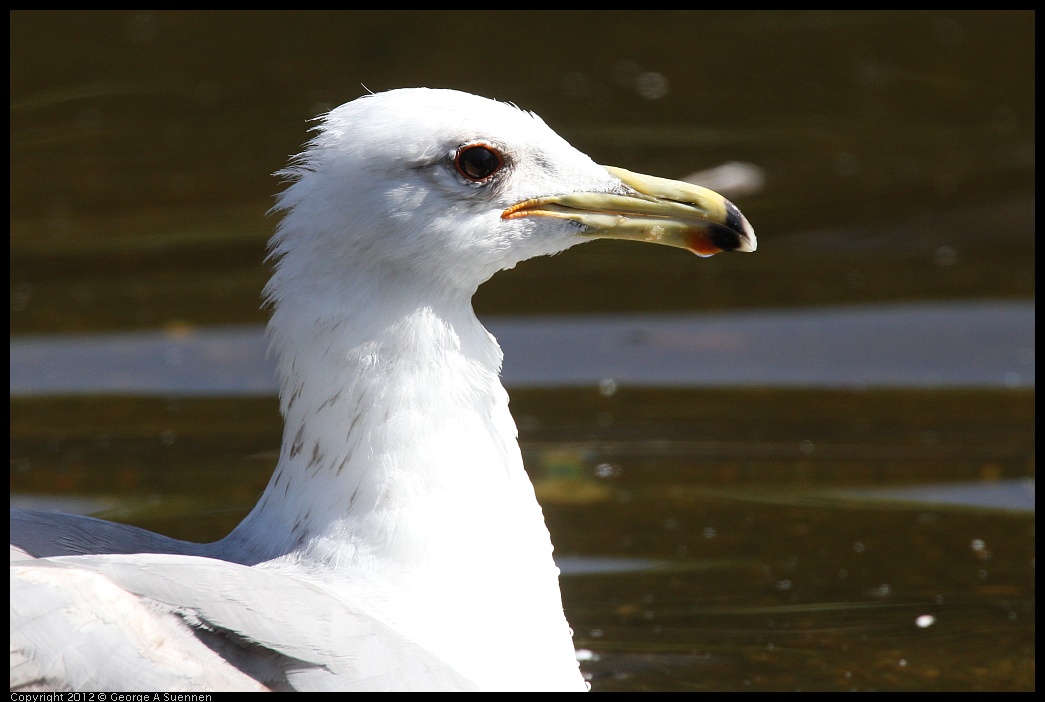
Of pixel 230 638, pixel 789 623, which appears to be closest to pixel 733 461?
pixel 789 623

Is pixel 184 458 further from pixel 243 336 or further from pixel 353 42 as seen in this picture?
pixel 353 42

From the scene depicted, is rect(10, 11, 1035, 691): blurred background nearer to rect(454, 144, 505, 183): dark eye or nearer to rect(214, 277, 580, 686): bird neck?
rect(214, 277, 580, 686): bird neck

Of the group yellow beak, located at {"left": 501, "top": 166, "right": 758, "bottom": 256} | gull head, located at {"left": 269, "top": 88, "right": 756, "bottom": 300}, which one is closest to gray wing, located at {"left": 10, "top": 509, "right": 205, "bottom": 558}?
gull head, located at {"left": 269, "top": 88, "right": 756, "bottom": 300}

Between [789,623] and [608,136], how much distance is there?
14.6ft

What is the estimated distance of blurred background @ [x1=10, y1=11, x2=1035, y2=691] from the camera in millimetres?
4715

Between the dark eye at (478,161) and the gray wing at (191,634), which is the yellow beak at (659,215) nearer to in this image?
the dark eye at (478,161)

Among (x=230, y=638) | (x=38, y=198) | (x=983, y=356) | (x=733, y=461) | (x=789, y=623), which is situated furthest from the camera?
(x=38, y=198)

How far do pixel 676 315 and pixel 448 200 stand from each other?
359 centimetres

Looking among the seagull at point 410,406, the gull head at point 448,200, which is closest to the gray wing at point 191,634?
the seagull at point 410,406

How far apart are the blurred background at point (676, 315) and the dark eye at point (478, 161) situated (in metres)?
1.57

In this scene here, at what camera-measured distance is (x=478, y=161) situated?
A: 3.36m

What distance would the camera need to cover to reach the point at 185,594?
9.69 feet

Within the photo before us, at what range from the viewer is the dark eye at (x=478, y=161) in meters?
3.34

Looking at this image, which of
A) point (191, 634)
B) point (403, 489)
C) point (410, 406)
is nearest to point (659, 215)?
point (410, 406)
